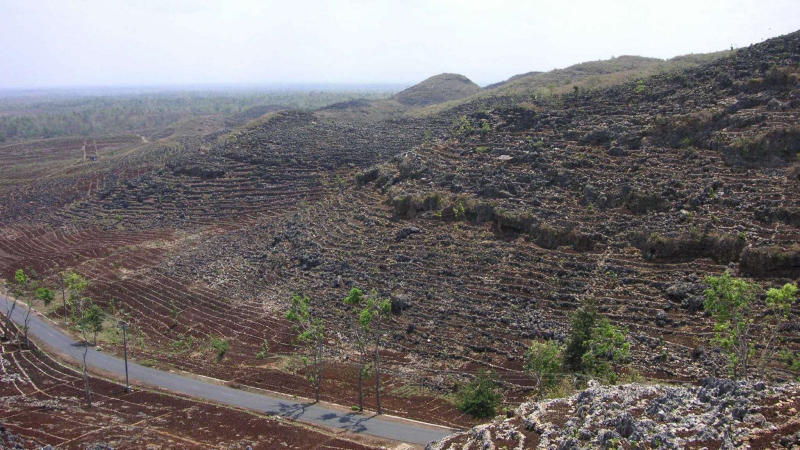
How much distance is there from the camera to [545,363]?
74.0ft

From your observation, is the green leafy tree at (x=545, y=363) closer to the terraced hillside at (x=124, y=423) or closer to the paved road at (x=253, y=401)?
the paved road at (x=253, y=401)

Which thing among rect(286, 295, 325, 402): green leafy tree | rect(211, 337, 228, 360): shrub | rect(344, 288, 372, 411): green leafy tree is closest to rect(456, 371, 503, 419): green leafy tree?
rect(344, 288, 372, 411): green leafy tree

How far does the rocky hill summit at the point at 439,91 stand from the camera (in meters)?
127

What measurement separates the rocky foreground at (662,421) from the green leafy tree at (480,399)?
5780 mm

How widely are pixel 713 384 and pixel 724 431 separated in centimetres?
265

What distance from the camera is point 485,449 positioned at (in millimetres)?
16406

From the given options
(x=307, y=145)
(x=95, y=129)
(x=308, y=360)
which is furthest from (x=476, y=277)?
(x=95, y=129)

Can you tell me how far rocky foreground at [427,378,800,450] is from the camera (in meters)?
12.8

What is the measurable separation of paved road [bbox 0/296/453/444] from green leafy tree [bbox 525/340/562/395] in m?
4.85

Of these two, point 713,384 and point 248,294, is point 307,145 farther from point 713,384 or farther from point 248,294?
point 713,384

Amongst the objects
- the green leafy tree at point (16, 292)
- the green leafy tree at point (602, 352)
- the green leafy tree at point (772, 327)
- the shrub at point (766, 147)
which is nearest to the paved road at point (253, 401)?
the green leafy tree at point (16, 292)

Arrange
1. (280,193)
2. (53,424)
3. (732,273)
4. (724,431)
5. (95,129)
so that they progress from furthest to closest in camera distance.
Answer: (95,129), (280,193), (732,273), (53,424), (724,431)

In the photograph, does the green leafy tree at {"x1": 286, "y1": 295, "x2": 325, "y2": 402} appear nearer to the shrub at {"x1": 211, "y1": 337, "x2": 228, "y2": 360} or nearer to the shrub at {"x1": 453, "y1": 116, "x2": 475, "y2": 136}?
the shrub at {"x1": 211, "y1": 337, "x2": 228, "y2": 360}

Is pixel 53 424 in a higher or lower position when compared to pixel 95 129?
lower
